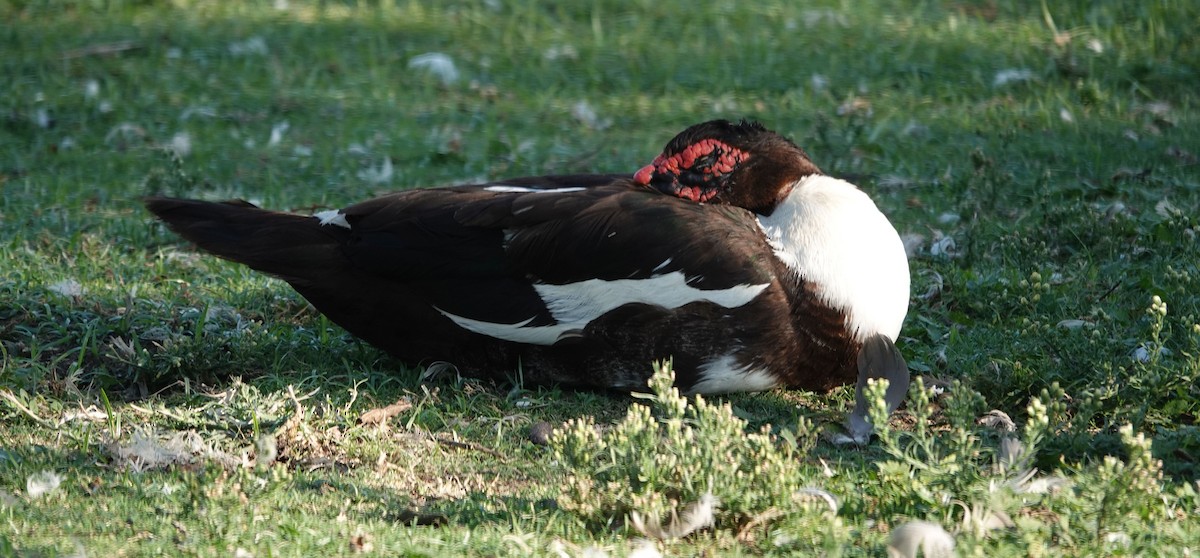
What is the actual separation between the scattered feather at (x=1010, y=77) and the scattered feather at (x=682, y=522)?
530 centimetres

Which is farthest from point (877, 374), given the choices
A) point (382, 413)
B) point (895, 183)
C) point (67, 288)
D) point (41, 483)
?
point (67, 288)

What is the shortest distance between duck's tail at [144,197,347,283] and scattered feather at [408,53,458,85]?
381 centimetres

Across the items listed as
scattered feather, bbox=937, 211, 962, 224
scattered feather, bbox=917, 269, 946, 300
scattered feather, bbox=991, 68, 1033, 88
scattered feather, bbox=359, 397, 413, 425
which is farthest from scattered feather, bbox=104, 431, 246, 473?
scattered feather, bbox=991, 68, 1033, 88

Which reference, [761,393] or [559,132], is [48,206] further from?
[761,393]

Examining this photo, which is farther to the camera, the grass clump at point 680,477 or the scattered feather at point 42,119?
the scattered feather at point 42,119

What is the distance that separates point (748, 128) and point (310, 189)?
276 centimetres

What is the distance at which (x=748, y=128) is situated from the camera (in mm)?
4188

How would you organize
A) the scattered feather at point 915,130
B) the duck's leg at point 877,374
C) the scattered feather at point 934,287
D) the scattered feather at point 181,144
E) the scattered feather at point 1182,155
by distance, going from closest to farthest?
the duck's leg at point 877,374 < the scattered feather at point 934,287 < the scattered feather at point 1182,155 < the scattered feather at point 181,144 < the scattered feather at point 915,130

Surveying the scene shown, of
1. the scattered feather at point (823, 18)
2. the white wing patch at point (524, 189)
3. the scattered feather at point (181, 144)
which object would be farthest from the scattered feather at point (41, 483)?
the scattered feather at point (823, 18)

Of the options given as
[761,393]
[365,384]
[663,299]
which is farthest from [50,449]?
[761,393]

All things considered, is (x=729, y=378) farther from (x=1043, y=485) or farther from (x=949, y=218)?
(x=949, y=218)

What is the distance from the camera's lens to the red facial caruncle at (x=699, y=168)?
4098 mm

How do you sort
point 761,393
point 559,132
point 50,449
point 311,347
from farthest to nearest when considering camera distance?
point 559,132, point 311,347, point 761,393, point 50,449

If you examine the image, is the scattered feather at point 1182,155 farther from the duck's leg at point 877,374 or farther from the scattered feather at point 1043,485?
the scattered feather at point 1043,485
